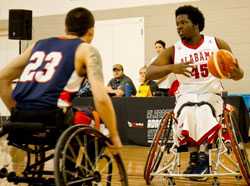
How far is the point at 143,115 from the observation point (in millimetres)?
6168

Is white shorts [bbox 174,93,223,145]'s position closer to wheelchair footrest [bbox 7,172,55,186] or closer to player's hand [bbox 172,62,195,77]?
player's hand [bbox 172,62,195,77]

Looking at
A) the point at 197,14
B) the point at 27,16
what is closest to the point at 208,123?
the point at 197,14

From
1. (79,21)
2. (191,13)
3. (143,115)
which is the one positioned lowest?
(143,115)

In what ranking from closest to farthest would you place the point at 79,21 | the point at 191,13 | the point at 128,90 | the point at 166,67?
the point at 79,21, the point at 166,67, the point at 191,13, the point at 128,90

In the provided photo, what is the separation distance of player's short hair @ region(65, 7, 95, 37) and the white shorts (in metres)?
1.03

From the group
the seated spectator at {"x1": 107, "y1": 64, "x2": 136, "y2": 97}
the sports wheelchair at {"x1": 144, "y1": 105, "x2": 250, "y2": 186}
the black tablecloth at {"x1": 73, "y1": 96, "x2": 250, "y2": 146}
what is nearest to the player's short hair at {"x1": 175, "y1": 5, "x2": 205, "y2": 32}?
the sports wheelchair at {"x1": 144, "y1": 105, "x2": 250, "y2": 186}

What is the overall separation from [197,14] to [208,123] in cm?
88

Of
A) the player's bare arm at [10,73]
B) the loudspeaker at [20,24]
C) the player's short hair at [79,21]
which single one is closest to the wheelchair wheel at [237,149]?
the player's short hair at [79,21]

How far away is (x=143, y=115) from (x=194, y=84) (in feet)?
9.45

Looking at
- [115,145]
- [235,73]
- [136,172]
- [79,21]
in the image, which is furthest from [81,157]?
[136,172]

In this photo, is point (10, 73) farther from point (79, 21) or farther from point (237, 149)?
point (237, 149)

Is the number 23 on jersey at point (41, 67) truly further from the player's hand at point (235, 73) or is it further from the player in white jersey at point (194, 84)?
the player's hand at point (235, 73)

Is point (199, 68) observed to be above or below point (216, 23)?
below

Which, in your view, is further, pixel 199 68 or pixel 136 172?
pixel 136 172
